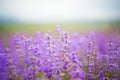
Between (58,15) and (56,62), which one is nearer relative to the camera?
(56,62)

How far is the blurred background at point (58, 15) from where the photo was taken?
2020mm

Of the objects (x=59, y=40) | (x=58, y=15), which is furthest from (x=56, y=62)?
(x=58, y=15)

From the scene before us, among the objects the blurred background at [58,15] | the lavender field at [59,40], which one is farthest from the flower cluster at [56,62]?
the blurred background at [58,15]

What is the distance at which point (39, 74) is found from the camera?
1653 millimetres

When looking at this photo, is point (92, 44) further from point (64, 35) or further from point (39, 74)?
point (39, 74)

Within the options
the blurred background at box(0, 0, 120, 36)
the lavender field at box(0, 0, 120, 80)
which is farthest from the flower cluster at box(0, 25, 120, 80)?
the blurred background at box(0, 0, 120, 36)

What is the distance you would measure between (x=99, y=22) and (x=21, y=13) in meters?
0.64

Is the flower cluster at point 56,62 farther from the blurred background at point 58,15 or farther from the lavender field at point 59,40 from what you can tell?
the blurred background at point 58,15

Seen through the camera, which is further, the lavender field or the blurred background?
the blurred background

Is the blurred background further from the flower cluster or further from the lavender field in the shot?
the flower cluster

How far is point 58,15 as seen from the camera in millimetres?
2020

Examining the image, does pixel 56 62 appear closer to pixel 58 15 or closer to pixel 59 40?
pixel 59 40

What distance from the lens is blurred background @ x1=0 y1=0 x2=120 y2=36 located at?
79.5 inches

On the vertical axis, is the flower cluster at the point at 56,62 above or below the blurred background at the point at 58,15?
below
